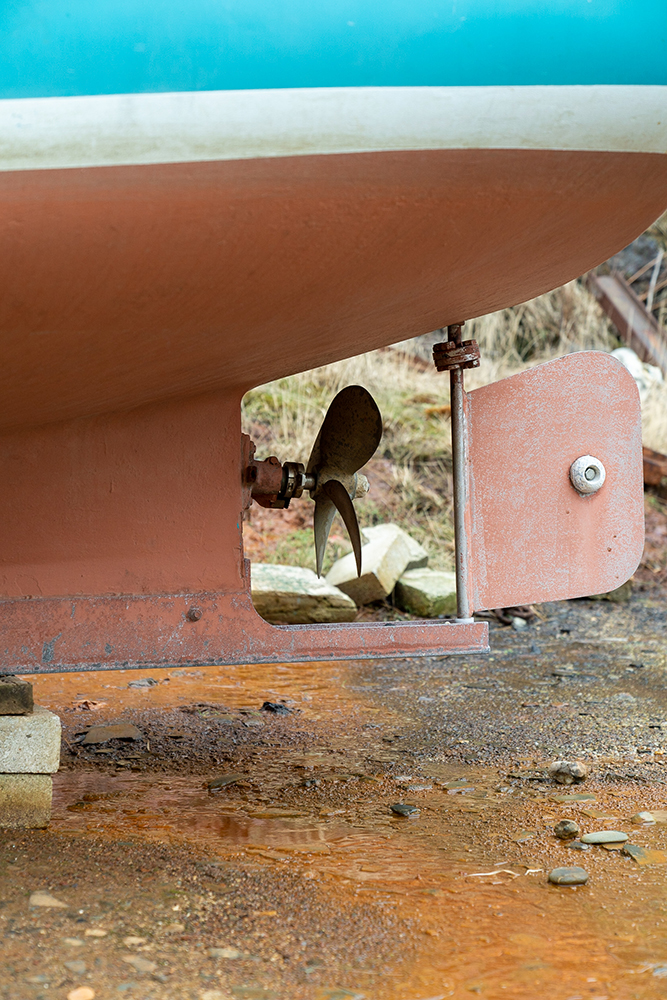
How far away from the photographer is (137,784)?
2.48 metres

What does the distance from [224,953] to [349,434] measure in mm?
1341

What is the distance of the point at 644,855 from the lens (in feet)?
6.55

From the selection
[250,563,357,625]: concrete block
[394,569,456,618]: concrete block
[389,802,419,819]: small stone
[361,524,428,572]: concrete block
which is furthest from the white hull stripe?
[361,524,428,572]: concrete block

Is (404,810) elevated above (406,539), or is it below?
below

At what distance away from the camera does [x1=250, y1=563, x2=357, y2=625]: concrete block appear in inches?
171

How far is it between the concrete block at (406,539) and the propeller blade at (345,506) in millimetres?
2419

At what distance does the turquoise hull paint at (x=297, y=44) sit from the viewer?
1.56m

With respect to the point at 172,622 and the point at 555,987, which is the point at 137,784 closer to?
the point at 172,622

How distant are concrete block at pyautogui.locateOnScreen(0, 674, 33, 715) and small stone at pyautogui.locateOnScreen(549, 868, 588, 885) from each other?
45.3 inches

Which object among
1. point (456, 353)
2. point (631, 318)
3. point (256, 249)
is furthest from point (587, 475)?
point (631, 318)

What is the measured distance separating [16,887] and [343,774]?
39.0 inches

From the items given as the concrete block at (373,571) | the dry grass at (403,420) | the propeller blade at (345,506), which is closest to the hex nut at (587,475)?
the propeller blade at (345,506)

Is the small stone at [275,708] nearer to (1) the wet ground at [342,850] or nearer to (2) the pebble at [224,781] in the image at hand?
(1) the wet ground at [342,850]

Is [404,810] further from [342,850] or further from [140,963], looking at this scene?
[140,963]
